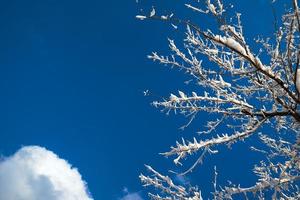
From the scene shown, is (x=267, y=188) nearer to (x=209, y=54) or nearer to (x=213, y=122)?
(x=213, y=122)

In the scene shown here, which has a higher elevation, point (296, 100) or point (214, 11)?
point (214, 11)

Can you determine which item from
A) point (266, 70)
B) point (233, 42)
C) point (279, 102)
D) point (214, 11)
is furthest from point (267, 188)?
point (214, 11)

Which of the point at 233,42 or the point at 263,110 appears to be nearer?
the point at 233,42

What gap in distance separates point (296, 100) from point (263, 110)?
0.60 m

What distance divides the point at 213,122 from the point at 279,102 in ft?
2.96

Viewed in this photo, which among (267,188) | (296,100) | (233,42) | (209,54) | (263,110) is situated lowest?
(267,188)

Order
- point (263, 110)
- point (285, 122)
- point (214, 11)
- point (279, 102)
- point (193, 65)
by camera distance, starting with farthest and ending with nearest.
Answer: point (285, 122)
point (193, 65)
point (263, 110)
point (279, 102)
point (214, 11)

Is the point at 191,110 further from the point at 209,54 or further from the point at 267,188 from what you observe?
the point at 267,188

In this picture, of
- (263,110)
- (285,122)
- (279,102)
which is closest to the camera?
(279,102)

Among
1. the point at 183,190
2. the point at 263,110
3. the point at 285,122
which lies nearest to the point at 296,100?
the point at 263,110

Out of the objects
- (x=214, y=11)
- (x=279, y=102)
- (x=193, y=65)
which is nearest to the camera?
(x=214, y=11)

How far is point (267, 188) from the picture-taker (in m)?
4.44

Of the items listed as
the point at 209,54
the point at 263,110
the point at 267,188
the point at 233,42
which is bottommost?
the point at 267,188

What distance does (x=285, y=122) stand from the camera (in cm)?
531
